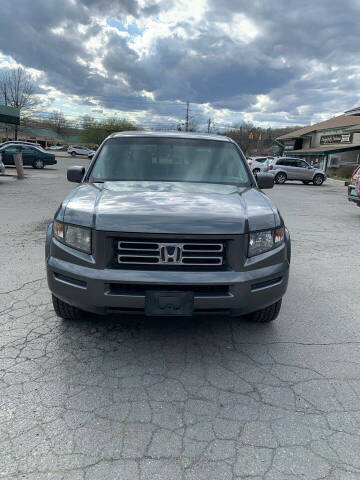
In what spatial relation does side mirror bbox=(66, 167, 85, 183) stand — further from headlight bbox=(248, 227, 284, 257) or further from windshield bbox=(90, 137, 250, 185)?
headlight bbox=(248, 227, 284, 257)

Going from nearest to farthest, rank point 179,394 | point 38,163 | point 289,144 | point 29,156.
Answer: point 179,394 < point 29,156 < point 38,163 < point 289,144

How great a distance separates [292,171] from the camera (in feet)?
75.5

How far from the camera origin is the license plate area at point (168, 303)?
7.97ft

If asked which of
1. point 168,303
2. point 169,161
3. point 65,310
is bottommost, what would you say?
point 65,310

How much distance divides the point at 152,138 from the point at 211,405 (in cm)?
304

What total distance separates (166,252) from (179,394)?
0.98 m

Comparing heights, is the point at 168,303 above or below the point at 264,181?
below

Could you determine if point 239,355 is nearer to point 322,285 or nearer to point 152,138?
point 322,285

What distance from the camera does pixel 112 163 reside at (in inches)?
151

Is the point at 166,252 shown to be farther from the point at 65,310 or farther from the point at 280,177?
the point at 280,177

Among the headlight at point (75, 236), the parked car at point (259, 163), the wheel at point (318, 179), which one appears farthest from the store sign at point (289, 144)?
the headlight at point (75, 236)

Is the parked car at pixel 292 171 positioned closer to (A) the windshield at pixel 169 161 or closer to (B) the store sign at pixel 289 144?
(A) the windshield at pixel 169 161

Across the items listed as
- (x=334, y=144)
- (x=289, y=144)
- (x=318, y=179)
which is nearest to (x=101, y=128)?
(x=289, y=144)

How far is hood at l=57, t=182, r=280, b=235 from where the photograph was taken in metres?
2.51
